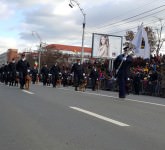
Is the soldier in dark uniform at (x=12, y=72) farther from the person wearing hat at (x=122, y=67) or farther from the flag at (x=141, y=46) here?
the person wearing hat at (x=122, y=67)

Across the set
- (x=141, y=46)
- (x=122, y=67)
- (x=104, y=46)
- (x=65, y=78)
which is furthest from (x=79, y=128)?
(x=104, y=46)

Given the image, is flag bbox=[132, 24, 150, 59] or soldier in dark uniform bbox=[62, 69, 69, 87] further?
soldier in dark uniform bbox=[62, 69, 69, 87]

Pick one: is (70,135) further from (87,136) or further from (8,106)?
(8,106)

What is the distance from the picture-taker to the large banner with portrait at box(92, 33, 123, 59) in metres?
57.7

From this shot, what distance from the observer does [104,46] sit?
2293 inches

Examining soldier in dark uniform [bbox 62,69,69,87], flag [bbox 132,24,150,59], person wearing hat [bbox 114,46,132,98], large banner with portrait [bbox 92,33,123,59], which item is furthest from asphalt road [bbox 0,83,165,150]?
large banner with portrait [bbox 92,33,123,59]

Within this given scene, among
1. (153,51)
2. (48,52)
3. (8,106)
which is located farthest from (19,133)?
(48,52)

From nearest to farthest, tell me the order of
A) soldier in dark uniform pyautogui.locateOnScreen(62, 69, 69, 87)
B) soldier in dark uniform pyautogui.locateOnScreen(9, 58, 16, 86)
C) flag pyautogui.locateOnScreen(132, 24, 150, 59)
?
1. soldier in dark uniform pyautogui.locateOnScreen(9, 58, 16, 86)
2. flag pyautogui.locateOnScreen(132, 24, 150, 59)
3. soldier in dark uniform pyautogui.locateOnScreen(62, 69, 69, 87)

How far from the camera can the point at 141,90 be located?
1243 inches

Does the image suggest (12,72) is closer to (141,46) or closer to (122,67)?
(122,67)

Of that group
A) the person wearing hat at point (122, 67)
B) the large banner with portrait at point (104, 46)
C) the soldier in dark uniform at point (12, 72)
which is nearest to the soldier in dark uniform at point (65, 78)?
the large banner with portrait at point (104, 46)

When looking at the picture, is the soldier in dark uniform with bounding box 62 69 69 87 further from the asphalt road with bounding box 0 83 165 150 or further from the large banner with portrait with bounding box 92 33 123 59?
the asphalt road with bounding box 0 83 165 150

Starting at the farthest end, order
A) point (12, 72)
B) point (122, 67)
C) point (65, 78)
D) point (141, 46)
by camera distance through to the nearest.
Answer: point (65, 78), point (141, 46), point (12, 72), point (122, 67)

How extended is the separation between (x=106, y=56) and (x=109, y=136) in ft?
165
